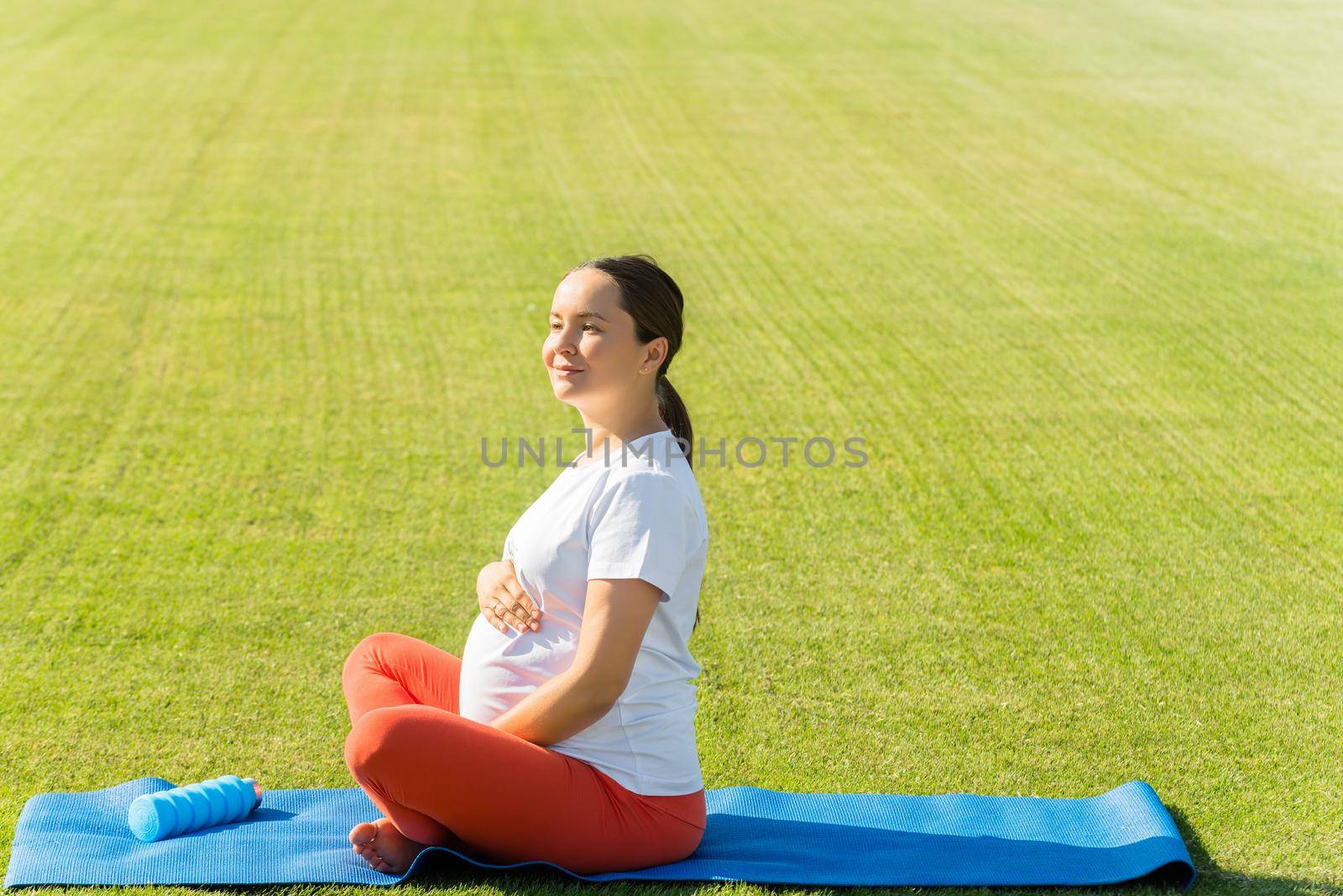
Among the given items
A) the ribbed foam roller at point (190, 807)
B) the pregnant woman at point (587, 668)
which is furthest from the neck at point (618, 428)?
the ribbed foam roller at point (190, 807)

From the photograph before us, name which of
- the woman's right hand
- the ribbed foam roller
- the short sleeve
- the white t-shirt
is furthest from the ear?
the ribbed foam roller

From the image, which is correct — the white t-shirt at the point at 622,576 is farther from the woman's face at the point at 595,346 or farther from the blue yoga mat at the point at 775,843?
the blue yoga mat at the point at 775,843

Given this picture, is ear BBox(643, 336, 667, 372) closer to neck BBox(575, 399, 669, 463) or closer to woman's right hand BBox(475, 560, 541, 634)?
neck BBox(575, 399, 669, 463)

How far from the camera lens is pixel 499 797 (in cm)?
240

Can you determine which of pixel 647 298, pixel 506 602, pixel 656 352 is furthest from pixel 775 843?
pixel 647 298

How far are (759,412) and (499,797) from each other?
11.9ft

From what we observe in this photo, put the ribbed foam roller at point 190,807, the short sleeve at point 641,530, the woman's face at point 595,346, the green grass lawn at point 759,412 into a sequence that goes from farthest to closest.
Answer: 1. the green grass lawn at point 759,412
2. the ribbed foam roller at point 190,807
3. the woman's face at point 595,346
4. the short sleeve at point 641,530

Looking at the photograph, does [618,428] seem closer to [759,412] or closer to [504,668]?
[504,668]

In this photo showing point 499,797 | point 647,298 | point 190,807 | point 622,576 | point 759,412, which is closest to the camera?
point 622,576

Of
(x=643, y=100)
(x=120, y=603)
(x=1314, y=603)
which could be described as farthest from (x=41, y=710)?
(x=643, y=100)

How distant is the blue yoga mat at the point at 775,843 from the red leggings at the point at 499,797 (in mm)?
44

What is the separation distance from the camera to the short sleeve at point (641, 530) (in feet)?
7.52

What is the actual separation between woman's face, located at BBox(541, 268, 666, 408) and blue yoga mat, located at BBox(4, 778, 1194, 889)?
0.95 metres

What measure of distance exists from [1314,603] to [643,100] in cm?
991
